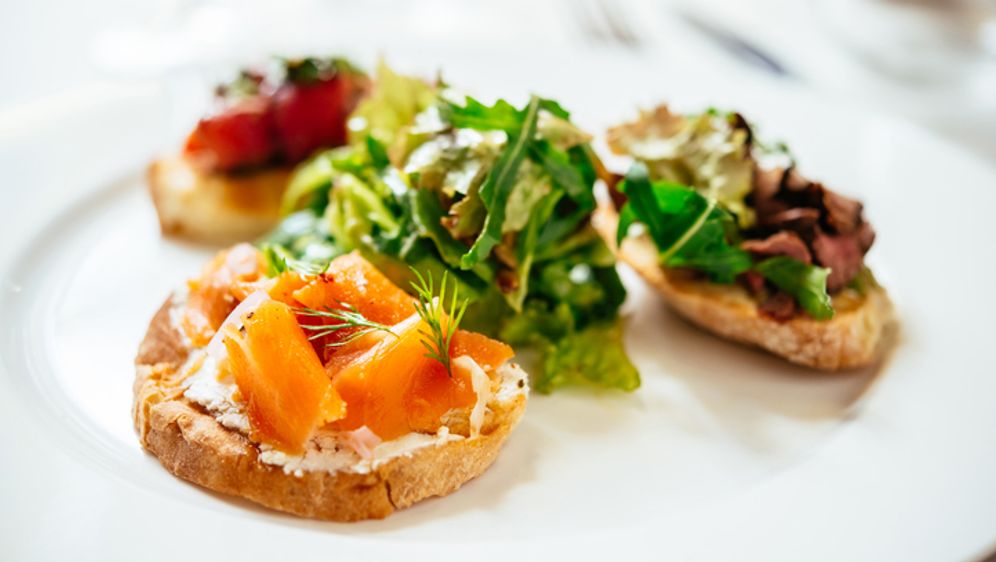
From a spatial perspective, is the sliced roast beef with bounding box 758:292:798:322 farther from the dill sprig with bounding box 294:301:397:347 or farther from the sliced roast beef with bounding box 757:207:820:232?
the dill sprig with bounding box 294:301:397:347

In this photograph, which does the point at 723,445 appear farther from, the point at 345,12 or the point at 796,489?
the point at 345,12

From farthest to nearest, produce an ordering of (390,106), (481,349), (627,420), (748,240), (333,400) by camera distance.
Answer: (390,106)
(748,240)
(627,420)
(481,349)
(333,400)

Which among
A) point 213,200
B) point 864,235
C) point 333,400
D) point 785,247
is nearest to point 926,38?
point 864,235

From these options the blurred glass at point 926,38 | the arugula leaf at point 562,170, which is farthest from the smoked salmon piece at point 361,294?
the blurred glass at point 926,38

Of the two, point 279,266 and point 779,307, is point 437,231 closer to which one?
point 279,266

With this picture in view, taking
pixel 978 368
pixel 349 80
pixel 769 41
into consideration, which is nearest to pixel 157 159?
pixel 349 80

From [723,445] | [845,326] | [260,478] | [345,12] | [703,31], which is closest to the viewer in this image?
[260,478]

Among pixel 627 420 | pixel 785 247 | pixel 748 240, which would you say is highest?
pixel 785 247

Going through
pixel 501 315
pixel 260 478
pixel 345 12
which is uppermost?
pixel 260 478
